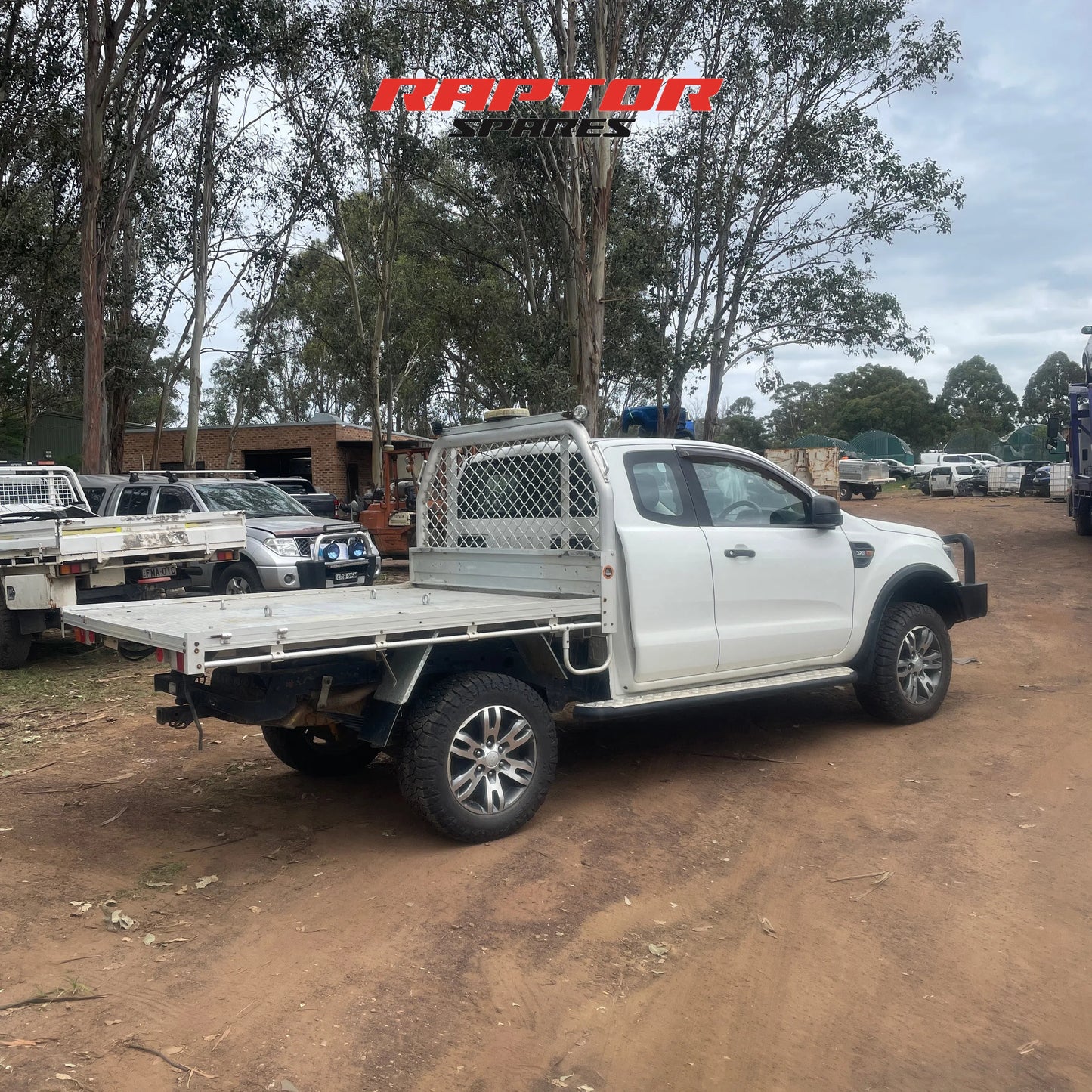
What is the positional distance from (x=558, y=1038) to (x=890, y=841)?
91.8 inches

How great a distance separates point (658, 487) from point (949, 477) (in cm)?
3347

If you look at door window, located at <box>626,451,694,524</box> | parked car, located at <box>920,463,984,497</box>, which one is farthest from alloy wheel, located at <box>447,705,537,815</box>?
parked car, located at <box>920,463,984,497</box>

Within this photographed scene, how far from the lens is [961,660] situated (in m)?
9.84

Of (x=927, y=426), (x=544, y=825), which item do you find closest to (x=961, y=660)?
(x=544, y=825)

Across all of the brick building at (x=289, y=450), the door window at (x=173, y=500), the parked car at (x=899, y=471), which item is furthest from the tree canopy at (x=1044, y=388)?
the door window at (x=173, y=500)

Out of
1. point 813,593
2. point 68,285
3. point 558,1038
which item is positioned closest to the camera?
point 558,1038

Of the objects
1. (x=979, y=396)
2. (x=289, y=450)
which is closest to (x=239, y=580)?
(x=289, y=450)

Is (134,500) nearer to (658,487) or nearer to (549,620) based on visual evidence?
(658,487)

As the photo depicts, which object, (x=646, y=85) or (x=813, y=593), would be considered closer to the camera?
(x=813, y=593)

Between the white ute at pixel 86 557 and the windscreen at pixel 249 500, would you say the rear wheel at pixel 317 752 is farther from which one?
the windscreen at pixel 249 500

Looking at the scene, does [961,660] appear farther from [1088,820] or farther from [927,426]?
[927,426]

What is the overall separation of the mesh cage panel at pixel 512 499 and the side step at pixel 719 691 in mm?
823

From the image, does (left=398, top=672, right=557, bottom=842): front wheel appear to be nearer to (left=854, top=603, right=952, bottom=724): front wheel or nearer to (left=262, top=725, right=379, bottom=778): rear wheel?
(left=262, top=725, right=379, bottom=778): rear wheel

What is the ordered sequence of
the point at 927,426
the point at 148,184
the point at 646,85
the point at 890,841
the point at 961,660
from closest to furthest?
1. the point at 890,841
2. the point at 961,660
3. the point at 646,85
4. the point at 148,184
5. the point at 927,426
